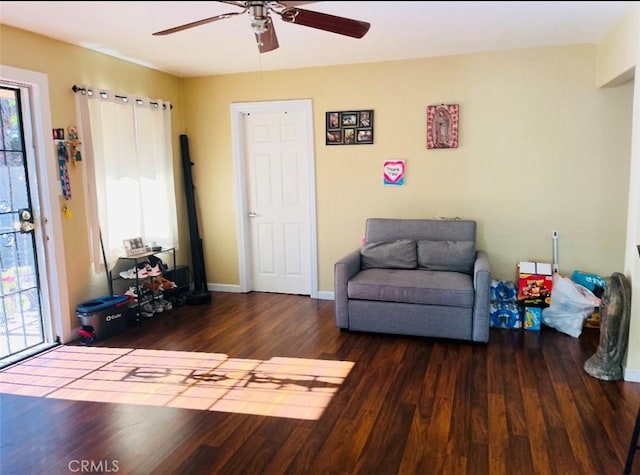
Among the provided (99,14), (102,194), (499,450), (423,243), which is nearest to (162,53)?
(102,194)

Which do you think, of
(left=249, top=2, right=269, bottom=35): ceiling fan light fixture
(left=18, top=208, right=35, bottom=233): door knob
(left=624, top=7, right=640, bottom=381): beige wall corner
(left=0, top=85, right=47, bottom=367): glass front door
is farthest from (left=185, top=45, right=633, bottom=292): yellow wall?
(left=249, top=2, right=269, bottom=35): ceiling fan light fixture

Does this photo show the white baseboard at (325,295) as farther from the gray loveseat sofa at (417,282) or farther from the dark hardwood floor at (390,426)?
the dark hardwood floor at (390,426)

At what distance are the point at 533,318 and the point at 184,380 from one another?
9.06ft

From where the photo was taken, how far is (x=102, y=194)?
12.7 feet

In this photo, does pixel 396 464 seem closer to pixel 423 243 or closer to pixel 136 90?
pixel 423 243

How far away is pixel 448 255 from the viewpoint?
3.89 meters

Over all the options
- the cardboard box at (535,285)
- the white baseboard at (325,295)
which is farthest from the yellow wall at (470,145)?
the cardboard box at (535,285)

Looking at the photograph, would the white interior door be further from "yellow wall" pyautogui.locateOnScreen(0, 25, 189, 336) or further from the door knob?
the door knob

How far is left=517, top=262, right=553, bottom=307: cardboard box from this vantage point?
3.73 meters

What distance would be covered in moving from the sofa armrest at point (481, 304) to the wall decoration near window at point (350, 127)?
5.91 feet

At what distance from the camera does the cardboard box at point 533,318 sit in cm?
370

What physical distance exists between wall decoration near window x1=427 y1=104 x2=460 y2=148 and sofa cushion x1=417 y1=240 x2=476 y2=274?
97 centimetres

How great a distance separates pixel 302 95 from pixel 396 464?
3.61 metres

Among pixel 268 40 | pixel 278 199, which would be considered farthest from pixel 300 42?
pixel 278 199
